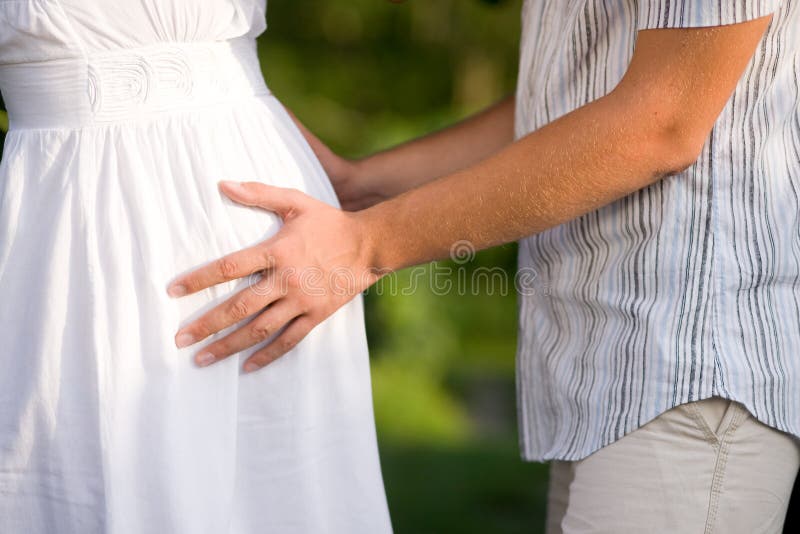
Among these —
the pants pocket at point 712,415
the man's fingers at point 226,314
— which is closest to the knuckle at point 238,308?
the man's fingers at point 226,314

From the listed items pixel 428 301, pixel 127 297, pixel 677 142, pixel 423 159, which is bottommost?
pixel 428 301

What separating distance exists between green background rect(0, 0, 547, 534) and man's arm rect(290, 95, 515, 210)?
650mm

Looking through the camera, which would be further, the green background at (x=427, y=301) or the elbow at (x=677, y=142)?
the green background at (x=427, y=301)

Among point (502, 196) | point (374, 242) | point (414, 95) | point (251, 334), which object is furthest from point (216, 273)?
point (414, 95)

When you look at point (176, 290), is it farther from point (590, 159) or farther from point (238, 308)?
point (590, 159)

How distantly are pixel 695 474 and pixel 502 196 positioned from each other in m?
0.57

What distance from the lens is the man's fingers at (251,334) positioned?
156 centimetres

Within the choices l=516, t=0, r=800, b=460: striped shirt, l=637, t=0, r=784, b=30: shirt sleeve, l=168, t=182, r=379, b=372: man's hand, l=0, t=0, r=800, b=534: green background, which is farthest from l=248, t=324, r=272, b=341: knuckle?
l=0, t=0, r=800, b=534: green background

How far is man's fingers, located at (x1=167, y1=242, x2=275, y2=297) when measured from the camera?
1534 millimetres

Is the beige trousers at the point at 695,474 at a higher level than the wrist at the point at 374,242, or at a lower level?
lower

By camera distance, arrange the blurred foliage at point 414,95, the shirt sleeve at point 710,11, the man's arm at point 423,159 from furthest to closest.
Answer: the blurred foliage at point 414,95
the man's arm at point 423,159
the shirt sleeve at point 710,11

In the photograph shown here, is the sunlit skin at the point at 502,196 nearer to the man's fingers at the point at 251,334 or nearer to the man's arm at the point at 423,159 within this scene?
the man's fingers at the point at 251,334

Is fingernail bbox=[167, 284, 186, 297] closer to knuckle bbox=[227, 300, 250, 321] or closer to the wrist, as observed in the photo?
knuckle bbox=[227, 300, 250, 321]

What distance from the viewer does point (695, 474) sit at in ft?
5.12
